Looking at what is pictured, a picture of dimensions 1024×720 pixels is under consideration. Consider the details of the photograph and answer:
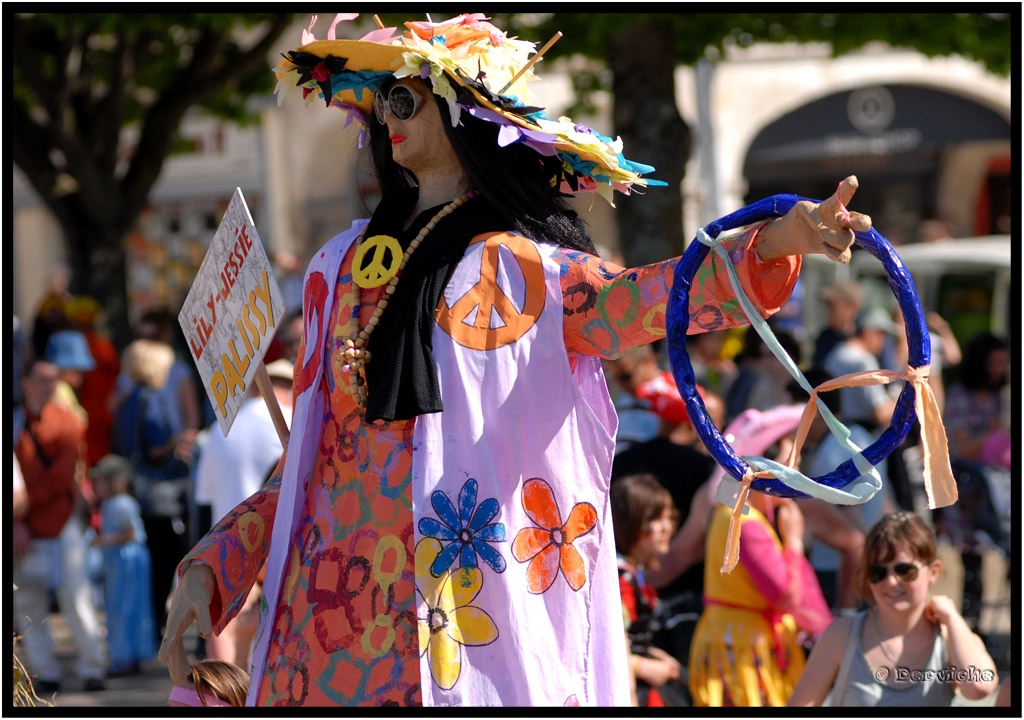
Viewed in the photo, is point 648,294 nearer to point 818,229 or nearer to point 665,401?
point 818,229

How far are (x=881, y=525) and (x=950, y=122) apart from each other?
14930 mm

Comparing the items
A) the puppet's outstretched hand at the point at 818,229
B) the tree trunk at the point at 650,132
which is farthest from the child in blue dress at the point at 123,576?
the puppet's outstretched hand at the point at 818,229

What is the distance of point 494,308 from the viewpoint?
2.59 m

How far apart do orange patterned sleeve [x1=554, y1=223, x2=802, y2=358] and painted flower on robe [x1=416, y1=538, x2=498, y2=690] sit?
17.5 inches

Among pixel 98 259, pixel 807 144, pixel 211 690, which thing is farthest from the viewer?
pixel 807 144

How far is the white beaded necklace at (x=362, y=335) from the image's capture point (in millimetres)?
2646

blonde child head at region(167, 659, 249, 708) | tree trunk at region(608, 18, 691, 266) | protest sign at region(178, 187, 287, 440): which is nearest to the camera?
protest sign at region(178, 187, 287, 440)

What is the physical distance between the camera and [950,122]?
59.5 feet

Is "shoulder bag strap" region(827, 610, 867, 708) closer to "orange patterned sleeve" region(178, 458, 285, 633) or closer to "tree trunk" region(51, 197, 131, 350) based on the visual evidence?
"orange patterned sleeve" region(178, 458, 285, 633)

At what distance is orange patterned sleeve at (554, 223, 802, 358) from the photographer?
2.35 metres

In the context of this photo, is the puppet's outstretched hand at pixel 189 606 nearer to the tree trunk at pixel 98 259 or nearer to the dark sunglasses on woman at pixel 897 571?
the dark sunglasses on woman at pixel 897 571

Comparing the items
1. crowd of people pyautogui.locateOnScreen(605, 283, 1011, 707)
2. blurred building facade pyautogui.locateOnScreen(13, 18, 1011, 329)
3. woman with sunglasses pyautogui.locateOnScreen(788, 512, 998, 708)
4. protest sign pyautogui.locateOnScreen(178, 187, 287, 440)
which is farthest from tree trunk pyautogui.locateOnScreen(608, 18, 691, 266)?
blurred building facade pyautogui.locateOnScreen(13, 18, 1011, 329)

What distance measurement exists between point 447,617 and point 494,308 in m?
0.53

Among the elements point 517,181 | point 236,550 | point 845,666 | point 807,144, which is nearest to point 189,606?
point 236,550
